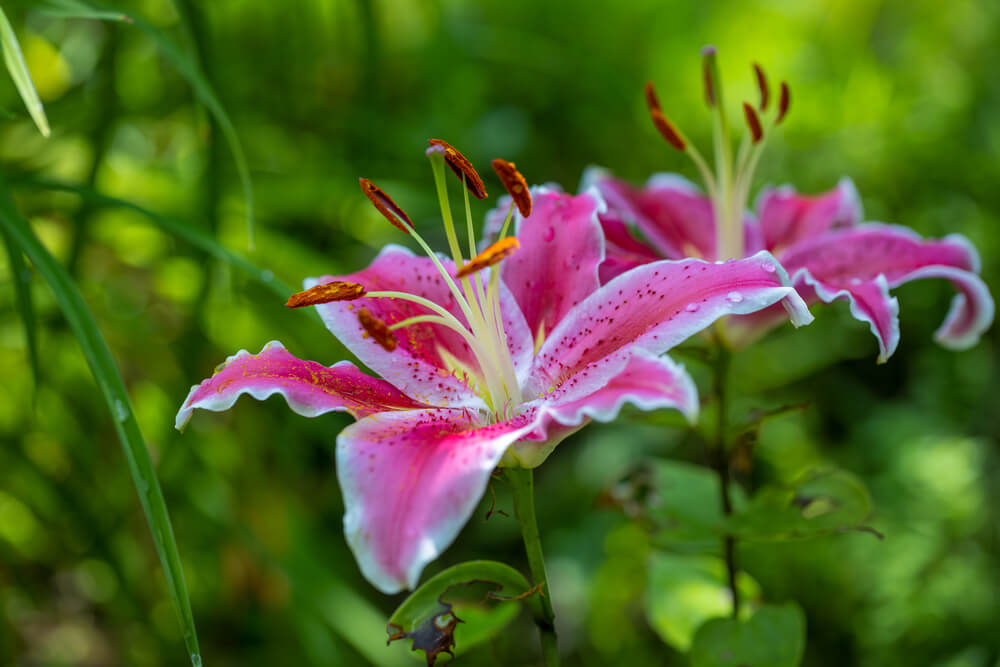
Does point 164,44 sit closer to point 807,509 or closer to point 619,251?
point 619,251

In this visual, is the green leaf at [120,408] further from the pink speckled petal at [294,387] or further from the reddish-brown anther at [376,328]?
the reddish-brown anther at [376,328]

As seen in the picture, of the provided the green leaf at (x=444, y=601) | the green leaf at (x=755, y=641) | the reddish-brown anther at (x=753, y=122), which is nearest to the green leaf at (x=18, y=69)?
the green leaf at (x=444, y=601)

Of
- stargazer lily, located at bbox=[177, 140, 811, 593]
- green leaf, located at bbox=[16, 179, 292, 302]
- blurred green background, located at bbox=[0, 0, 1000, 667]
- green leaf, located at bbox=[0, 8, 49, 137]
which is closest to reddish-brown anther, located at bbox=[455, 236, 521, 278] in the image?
stargazer lily, located at bbox=[177, 140, 811, 593]

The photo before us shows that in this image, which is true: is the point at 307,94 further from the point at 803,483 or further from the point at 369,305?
the point at 803,483

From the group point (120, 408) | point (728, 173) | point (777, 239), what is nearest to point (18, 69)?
point (120, 408)

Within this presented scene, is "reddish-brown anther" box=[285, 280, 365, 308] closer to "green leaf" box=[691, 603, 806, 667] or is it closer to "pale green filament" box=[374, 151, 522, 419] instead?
"pale green filament" box=[374, 151, 522, 419]

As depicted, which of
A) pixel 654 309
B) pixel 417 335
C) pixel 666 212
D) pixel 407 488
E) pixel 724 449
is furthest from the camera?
pixel 666 212

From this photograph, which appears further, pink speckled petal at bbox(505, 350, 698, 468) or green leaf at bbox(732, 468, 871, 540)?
green leaf at bbox(732, 468, 871, 540)
